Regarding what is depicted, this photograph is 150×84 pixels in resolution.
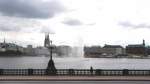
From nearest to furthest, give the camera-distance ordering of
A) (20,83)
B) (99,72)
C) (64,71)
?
(20,83), (99,72), (64,71)

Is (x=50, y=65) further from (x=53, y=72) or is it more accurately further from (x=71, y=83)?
(x=71, y=83)

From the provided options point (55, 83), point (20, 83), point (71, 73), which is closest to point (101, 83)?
point (55, 83)

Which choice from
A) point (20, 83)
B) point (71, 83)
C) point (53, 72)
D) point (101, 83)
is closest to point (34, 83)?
point (20, 83)

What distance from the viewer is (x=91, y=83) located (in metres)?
33.3

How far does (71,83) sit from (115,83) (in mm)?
4151

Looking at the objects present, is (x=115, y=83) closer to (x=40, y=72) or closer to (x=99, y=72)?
(x=99, y=72)

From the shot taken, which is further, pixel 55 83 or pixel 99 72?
pixel 99 72

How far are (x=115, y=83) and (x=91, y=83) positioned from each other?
2278mm

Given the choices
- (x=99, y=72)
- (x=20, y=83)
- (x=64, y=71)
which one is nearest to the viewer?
(x=20, y=83)

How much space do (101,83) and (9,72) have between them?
1639 centimetres

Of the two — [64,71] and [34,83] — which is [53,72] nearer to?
[64,71]

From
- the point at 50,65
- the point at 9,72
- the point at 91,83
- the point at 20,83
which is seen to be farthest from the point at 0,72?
the point at 91,83

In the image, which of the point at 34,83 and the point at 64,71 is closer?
the point at 34,83

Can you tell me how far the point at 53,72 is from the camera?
43.5 m
